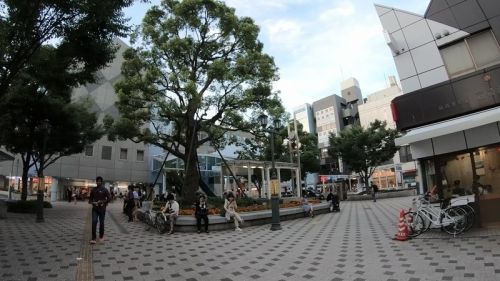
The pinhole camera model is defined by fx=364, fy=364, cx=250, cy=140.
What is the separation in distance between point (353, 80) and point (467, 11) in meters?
59.4

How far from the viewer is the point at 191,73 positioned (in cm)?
1659

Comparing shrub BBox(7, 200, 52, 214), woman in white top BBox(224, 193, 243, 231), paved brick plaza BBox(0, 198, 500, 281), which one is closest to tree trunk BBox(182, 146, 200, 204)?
woman in white top BBox(224, 193, 243, 231)

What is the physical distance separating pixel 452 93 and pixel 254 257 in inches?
289

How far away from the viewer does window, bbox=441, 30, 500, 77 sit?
10406 millimetres

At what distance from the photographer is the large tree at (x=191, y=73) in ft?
53.1

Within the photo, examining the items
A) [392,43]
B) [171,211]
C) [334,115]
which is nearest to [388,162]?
[334,115]

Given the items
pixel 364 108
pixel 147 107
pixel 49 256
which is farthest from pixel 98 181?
pixel 364 108

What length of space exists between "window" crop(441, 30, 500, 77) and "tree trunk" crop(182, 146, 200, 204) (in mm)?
11392

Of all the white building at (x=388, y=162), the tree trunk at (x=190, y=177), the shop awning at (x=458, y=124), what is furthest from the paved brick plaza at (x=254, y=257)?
the white building at (x=388, y=162)

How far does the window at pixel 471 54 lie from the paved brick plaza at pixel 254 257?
15.4ft

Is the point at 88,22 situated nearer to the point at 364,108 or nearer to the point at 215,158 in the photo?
the point at 215,158

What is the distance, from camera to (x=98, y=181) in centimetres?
923

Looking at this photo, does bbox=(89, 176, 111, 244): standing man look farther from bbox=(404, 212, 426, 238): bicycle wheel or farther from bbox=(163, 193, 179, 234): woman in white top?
bbox=(404, 212, 426, 238): bicycle wheel

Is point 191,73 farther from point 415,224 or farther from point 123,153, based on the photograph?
point 123,153
